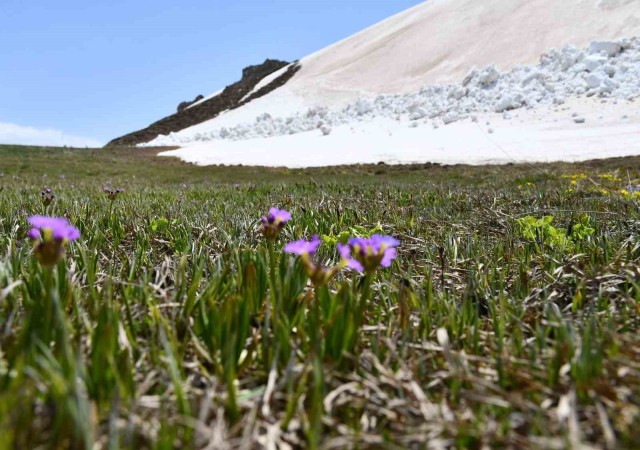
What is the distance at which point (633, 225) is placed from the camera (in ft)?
8.87

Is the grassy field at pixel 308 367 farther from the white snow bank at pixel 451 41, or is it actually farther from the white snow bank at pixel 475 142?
the white snow bank at pixel 451 41

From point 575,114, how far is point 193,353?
23939mm

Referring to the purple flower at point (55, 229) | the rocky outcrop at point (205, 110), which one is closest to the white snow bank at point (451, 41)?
the rocky outcrop at point (205, 110)

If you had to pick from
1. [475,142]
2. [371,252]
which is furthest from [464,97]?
[371,252]

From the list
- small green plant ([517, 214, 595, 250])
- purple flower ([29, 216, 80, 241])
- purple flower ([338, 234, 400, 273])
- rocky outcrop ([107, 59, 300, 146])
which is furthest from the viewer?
rocky outcrop ([107, 59, 300, 146])

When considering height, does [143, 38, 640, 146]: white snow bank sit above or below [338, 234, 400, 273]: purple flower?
above

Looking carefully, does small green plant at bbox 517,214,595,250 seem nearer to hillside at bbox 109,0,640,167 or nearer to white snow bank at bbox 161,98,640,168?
hillside at bbox 109,0,640,167

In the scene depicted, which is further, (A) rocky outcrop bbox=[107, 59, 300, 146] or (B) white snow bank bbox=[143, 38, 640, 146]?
(A) rocky outcrop bbox=[107, 59, 300, 146]

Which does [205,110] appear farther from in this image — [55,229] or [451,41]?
[55,229]

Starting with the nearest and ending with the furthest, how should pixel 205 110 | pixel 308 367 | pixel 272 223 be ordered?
pixel 308 367, pixel 272 223, pixel 205 110

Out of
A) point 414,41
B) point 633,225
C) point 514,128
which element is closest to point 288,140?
point 514,128

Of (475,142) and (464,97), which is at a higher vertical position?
(464,97)

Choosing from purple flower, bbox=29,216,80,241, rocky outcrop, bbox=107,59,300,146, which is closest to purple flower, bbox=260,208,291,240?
purple flower, bbox=29,216,80,241

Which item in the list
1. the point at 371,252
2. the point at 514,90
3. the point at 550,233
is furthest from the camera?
the point at 514,90
